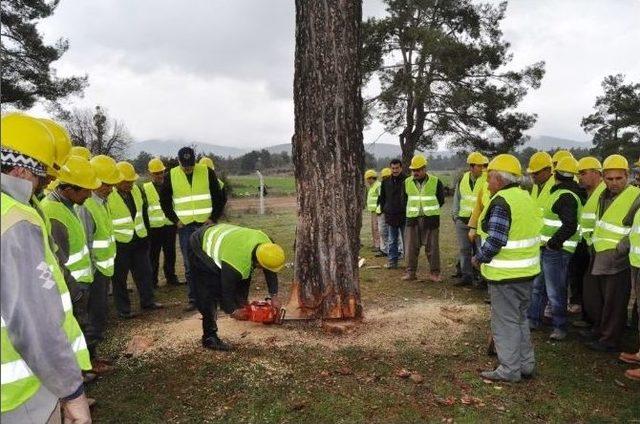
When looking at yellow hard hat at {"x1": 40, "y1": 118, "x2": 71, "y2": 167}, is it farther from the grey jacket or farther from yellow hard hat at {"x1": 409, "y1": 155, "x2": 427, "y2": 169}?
yellow hard hat at {"x1": 409, "y1": 155, "x2": 427, "y2": 169}

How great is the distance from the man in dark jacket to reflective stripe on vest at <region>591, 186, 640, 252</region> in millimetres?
4366

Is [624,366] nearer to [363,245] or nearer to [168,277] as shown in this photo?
[168,277]

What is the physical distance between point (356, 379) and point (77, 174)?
121 inches

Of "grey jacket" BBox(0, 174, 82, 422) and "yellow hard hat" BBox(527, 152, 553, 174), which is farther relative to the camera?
"yellow hard hat" BBox(527, 152, 553, 174)

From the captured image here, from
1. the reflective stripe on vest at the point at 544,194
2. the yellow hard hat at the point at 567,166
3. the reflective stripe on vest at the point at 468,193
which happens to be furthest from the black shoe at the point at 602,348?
the reflective stripe on vest at the point at 468,193

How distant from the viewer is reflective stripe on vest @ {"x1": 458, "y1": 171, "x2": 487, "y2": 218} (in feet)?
25.9

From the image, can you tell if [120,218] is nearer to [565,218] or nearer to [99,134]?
[565,218]

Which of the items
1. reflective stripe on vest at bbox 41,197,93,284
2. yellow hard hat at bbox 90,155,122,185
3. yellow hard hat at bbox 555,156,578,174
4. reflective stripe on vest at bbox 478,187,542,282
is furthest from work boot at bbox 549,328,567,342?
yellow hard hat at bbox 90,155,122,185

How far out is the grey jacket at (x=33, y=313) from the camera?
1.83m

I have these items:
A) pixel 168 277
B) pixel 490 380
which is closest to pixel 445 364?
pixel 490 380

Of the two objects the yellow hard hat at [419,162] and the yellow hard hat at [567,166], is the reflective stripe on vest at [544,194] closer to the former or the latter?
the yellow hard hat at [567,166]

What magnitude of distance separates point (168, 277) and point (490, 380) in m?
5.87

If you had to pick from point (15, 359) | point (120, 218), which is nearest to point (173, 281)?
point (120, 218)

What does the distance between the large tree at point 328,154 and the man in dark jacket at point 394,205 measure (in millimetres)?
4083
